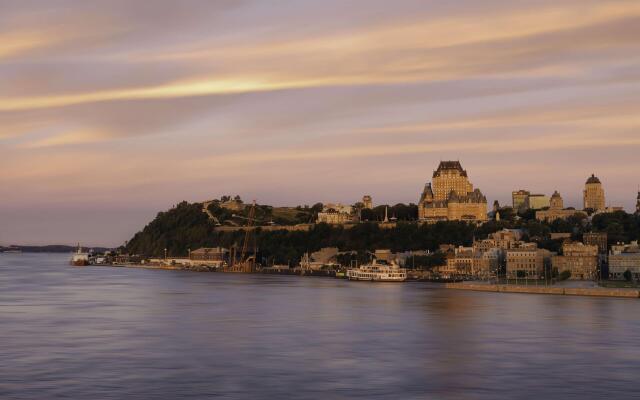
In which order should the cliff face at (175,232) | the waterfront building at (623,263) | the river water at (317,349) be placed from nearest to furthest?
the river water at (317,349), the waterfront building at (623,263), the cliff face at (175,232)

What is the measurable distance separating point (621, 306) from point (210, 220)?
112671mm

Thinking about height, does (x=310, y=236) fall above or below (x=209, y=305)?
above

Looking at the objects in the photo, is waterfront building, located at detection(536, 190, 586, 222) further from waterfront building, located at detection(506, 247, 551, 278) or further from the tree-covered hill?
waterfront building, located at detection(506, 247, 551, 278)

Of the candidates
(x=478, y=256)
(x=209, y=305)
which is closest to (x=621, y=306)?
(x=209, y=305)

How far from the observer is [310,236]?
433ft

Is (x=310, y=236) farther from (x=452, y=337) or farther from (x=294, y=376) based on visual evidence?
(x=294, y=376)

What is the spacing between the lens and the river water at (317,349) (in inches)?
1044

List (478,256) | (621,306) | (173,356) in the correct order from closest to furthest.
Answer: (173,356), (621,306), (478,256)

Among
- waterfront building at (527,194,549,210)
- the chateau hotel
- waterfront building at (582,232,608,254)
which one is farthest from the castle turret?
waterfront building at (582,232,608,254)

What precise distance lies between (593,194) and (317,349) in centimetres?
11814

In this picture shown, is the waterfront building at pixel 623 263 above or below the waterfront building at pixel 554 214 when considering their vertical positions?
below

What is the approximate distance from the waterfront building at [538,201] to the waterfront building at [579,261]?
6000cm

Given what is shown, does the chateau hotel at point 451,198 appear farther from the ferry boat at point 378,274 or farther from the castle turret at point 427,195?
the ferry boat at point 378,274

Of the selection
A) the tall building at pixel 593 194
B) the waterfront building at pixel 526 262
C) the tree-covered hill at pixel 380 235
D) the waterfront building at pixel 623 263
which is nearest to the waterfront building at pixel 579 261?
the waterfront building at pixel 526 262
